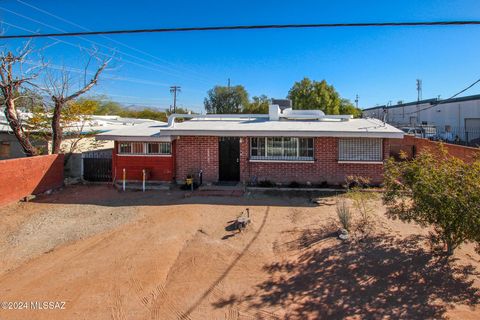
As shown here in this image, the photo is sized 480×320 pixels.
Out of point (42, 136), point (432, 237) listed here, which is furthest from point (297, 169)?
point (42, 136)

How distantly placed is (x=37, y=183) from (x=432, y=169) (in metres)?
14.1

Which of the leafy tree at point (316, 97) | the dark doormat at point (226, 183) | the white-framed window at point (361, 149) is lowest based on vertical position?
the dark doormat at point (226, 183)

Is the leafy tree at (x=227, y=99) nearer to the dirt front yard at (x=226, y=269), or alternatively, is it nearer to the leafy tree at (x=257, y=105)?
the leafy tree at (x=257, y=105)

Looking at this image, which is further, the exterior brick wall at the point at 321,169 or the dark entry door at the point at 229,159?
the dark entry door at the point at 229,159

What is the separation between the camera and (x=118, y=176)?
13859 millimetres

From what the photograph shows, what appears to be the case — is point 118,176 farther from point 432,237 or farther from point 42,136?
point 432,237

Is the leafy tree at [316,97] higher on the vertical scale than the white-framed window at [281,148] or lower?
higher

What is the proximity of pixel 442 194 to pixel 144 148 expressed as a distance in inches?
459

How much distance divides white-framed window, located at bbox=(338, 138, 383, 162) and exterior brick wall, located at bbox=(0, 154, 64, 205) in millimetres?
12852

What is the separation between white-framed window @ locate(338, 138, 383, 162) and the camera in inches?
491

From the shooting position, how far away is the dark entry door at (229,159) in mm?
13344

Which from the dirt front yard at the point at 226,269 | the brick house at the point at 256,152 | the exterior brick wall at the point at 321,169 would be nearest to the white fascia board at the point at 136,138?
the brick house at the point at 256,152

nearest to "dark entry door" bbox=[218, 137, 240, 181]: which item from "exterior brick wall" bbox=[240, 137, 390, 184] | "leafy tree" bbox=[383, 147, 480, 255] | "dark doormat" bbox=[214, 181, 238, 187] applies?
"dark doormat" bbox=[214, 181, 238, 187]

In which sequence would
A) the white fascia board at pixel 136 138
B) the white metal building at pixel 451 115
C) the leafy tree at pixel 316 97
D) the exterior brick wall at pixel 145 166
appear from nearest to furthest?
the white fascia board at pixel 136 138, the exterior brick wall at pixel 145 166, the white metal building at pixel 451 115, the leafy tree at pixel 316 97
